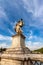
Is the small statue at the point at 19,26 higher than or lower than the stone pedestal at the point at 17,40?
higher

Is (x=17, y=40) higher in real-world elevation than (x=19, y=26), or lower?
lower

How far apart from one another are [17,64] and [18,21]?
3078mm

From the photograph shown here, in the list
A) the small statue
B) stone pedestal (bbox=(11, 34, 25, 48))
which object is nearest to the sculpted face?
the small statue

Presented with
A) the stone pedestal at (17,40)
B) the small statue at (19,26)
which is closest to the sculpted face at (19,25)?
the small statue at (19,26)

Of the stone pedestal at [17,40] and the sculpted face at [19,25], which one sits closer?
the stone pedestal at [17,40]

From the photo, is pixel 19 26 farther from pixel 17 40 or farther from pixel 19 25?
pixel 17 40

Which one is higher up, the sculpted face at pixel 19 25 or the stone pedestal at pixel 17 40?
the sculpted face at pixel 19 25

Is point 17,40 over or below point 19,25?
below

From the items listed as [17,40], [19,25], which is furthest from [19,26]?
[17,40]

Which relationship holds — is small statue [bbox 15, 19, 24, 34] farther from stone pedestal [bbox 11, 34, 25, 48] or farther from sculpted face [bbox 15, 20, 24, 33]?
stone pedestal [bbox 11, 34, 25, 48]

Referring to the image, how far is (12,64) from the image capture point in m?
5.69

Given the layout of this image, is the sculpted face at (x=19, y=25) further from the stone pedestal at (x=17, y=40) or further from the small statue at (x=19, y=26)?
the stone pedestal at (x=17, y=40)

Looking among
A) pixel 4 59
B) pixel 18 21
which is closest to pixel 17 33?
pixel 18 21

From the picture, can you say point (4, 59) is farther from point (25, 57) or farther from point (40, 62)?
point (40, 62)
